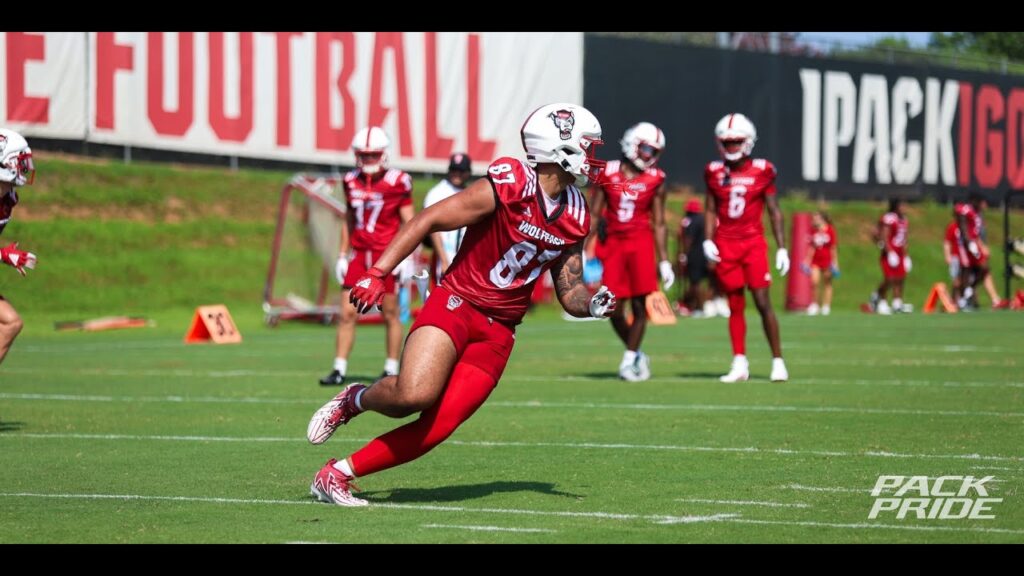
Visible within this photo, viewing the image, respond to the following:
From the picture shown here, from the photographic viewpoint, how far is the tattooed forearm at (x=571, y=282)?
27.1ft

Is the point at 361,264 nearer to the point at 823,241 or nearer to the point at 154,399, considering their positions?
the point at 154,399

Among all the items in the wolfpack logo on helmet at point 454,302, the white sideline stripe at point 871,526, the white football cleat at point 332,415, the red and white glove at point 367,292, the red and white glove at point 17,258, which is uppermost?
the red and white glove at point 367,292

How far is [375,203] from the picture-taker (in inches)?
592

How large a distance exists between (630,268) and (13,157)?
6.59 meters

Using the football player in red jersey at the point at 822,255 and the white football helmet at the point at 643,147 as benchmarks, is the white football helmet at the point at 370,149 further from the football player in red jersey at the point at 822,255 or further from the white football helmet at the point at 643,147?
the football player in red jersey at the point at 822,255

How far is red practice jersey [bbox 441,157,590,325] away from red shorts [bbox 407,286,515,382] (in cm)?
4

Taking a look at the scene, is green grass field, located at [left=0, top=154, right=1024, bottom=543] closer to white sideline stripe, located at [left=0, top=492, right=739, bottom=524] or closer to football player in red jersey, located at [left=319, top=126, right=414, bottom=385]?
white sideline stripe, located at [left=0, top=492, right=739, bottom=524]

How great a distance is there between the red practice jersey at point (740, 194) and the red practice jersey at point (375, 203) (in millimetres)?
2927

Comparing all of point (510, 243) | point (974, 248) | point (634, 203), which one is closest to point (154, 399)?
point (634, 203)

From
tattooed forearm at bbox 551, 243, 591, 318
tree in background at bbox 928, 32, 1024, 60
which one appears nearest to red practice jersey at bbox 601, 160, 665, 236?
tattooed forearm at bbox 551, 243, 591, 318

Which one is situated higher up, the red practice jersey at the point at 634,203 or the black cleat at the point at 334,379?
the red practice jersey at the point at 634,203

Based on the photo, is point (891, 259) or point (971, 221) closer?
point (891, 259)

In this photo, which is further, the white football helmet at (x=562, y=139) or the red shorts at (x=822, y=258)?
the red shorts at (x=822, y=258)

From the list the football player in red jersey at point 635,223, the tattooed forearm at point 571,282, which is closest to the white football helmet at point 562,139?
the tattooed forearm at point 571,282
